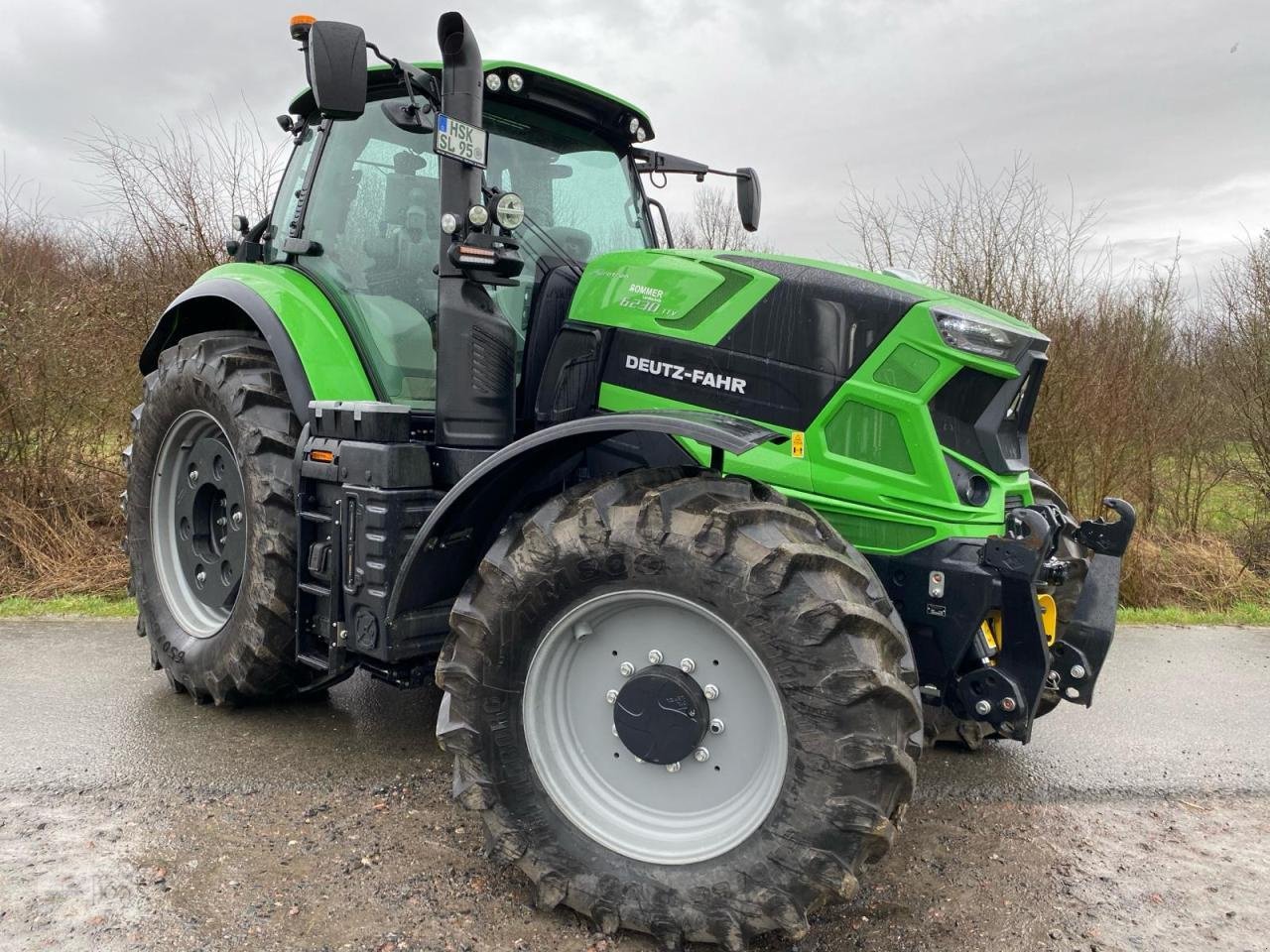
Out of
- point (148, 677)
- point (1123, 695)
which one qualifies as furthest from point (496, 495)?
point (1123, 695)

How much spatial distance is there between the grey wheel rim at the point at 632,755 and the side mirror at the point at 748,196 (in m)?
2.38


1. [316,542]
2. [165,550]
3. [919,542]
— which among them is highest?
[919,542]

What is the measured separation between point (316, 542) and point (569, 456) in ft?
3.65

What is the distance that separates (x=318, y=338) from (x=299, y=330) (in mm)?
91

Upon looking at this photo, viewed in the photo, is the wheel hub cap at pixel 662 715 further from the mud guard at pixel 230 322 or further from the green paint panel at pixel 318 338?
the mud guard at pixel 230 322

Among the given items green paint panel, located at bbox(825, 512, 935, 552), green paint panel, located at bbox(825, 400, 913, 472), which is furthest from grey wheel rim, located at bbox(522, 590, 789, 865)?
green paint panel, located at bbox(825, 400, 913, 472)

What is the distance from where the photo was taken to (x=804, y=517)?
2508 millimetres

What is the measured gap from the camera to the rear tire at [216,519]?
11.9 ft

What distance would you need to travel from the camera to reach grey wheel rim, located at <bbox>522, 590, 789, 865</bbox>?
8.31 ft

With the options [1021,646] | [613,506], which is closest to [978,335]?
[1021,646]

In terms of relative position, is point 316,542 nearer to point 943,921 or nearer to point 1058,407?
point 943,921

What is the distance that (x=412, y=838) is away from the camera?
307cm

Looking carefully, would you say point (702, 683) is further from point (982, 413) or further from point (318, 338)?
point (318, 338)

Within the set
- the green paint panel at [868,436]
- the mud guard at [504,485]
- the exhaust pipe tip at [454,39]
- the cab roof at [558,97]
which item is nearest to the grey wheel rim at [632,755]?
the mud guard at [504,485]
